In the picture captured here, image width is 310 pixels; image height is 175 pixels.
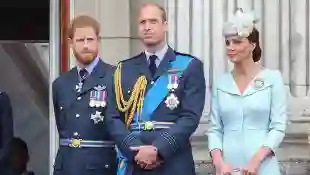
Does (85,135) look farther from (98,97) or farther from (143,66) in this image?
(143,66)

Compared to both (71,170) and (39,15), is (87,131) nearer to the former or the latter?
(71,170)

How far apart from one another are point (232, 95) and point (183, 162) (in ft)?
1.27

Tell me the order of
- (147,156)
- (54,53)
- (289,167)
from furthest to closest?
1. (54,53)
2. (289,167)
3. (147,156)

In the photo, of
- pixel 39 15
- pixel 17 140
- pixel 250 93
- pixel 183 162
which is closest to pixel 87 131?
pixel 183 162

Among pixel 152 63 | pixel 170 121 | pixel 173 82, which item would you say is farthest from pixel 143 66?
pixel 170 121

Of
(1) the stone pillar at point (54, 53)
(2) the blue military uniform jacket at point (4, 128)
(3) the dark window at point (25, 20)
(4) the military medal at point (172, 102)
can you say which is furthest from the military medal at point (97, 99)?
(3) the dark window at point (25, 20)

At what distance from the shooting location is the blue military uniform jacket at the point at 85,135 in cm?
395

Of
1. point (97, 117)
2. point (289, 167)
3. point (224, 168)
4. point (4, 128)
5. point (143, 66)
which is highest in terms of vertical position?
point (143, 66)

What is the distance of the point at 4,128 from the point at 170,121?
1.51 meters

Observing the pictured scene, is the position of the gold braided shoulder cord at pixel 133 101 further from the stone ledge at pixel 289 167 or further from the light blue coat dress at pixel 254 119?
the stone ledge at pixel 289 167

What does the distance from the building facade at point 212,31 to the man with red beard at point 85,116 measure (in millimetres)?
944

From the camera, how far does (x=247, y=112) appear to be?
3.72 meters

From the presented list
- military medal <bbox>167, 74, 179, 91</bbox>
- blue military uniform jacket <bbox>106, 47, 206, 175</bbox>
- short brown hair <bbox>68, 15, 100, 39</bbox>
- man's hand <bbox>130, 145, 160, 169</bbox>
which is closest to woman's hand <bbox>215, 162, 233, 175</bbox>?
blue military uniform jacket <bbox>106, 47, 206, 175</bbox>

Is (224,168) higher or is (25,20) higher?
(25,20)
